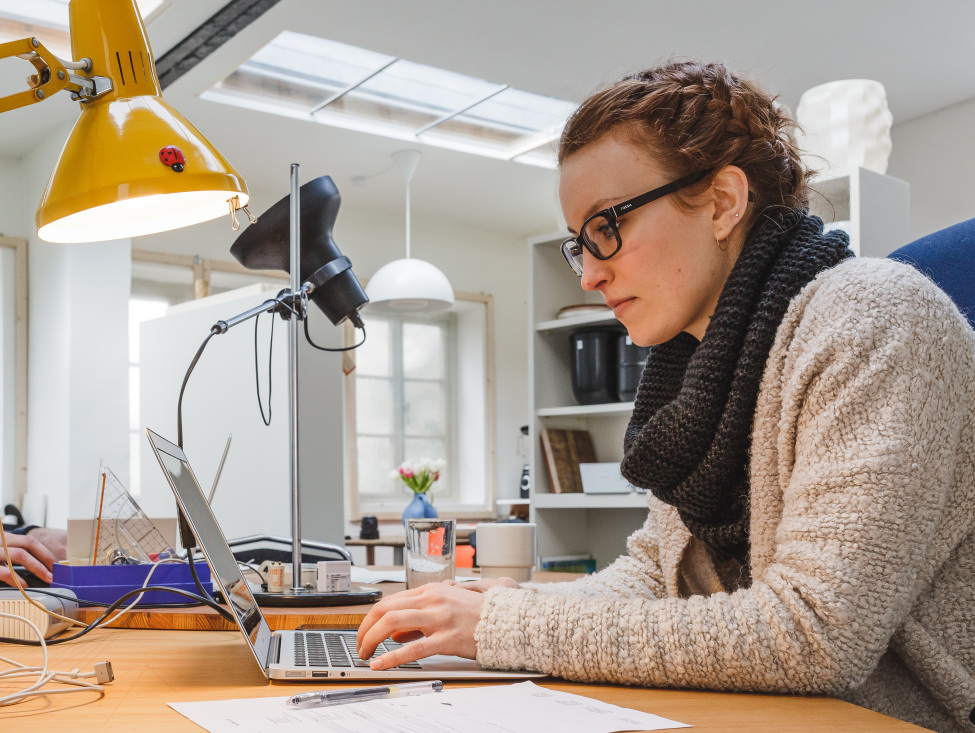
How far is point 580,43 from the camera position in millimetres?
3883

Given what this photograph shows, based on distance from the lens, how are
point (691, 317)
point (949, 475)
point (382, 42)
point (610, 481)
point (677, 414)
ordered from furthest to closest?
1. point (382, 42)
2. point (610, 481)
3. point (691, 317)
4. point (677, 414)
5. point (949, 475)

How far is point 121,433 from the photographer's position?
185 inches

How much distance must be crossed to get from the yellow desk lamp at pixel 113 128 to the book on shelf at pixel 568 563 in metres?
2.33

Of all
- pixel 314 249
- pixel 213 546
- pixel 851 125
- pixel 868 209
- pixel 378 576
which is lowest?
pixel 378 576

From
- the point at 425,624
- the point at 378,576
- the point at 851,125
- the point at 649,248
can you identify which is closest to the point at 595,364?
the point at 851,125

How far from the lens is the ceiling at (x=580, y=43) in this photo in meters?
3.58

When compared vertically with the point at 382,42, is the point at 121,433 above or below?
below

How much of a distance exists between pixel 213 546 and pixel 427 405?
5874 millimetres

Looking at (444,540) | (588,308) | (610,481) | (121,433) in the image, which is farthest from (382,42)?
(444,540)

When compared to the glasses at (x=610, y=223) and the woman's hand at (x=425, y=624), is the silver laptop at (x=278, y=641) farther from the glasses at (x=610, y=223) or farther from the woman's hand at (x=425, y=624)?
the glasses at (x=610, y=223)

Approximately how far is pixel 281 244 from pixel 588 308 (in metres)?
1.95

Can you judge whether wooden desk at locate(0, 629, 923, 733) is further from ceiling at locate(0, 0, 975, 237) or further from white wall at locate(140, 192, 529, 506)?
white wall at locate(140, 192, 529, 506)

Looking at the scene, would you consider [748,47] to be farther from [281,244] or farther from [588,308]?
[281,244]

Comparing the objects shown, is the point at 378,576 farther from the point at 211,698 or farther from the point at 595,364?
the point at 595,364
